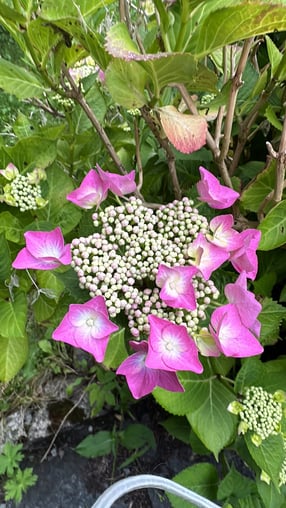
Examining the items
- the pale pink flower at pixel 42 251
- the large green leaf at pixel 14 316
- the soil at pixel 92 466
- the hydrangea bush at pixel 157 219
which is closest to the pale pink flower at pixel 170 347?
the hydrangea bush at pixel 157 219

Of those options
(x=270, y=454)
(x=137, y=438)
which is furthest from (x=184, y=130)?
(x=137, y=438)

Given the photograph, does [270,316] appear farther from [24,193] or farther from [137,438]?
Answer: [137,438]

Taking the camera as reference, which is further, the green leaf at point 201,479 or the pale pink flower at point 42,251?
the green leaf at point 201,479

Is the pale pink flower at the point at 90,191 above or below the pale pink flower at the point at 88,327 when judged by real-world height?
above

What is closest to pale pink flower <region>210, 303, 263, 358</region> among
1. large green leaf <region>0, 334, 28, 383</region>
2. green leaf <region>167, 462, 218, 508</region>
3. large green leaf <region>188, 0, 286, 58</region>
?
large green leaf <region>188, 0, 286, 58</region>

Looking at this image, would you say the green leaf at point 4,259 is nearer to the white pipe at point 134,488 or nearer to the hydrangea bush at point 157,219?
the hydrangea bush at point 157,219

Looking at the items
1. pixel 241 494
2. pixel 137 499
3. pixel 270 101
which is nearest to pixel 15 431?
pixel 137 499
